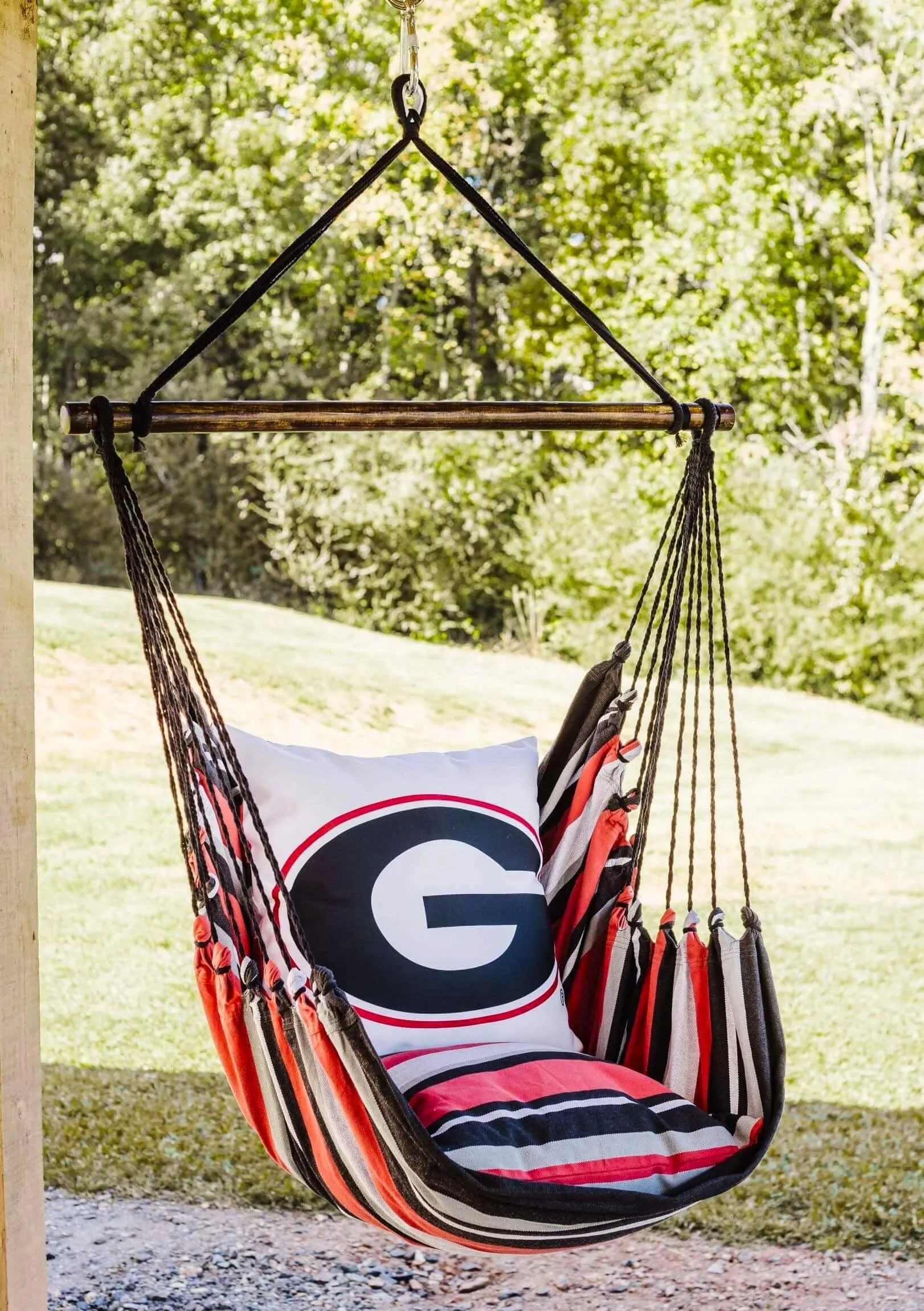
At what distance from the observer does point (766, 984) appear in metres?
1.60

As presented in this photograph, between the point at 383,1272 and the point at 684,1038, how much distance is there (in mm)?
960

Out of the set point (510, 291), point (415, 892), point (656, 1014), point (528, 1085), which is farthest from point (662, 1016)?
point (510, 291)

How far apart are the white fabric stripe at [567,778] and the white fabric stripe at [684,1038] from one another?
0.27 meters

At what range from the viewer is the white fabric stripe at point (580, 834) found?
1.82 m

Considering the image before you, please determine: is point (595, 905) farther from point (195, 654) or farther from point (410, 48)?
point (410, 48)

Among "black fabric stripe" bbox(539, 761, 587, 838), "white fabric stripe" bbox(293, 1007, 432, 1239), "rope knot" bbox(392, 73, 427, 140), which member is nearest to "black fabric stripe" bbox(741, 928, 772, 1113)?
"black fabric stripe" bbox(539, 761, 587, 838)

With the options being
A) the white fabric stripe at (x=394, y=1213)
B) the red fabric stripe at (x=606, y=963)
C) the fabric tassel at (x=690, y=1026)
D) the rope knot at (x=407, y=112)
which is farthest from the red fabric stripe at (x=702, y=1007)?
the rope knot at (x=407, y=112)

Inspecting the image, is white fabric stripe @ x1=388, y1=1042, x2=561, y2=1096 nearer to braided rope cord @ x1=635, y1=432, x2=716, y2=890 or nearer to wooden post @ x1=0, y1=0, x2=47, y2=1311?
braided rope cord @ x1=635, y1=432, x2=716, y2=890

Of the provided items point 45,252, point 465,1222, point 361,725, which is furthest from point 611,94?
point 465,1222

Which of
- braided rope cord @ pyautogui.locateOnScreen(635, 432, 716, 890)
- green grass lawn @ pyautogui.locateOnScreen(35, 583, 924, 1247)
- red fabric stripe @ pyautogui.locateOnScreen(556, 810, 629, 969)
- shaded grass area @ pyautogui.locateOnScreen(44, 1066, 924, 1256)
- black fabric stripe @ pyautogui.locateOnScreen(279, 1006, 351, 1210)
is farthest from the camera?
green grass lawn @ pyautogui.locateOnScreen(35, 583, 924, 1247)

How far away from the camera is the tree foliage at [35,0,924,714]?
713 cm

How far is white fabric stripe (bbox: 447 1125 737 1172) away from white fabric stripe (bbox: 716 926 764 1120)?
1.8 inches

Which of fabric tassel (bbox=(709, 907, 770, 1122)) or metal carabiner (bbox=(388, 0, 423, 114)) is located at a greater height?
metal carabiner (bbox=(388, 0, 423, 114))

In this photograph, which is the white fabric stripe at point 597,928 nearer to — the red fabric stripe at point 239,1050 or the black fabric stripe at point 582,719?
the black fabric stripe at point 582,719
